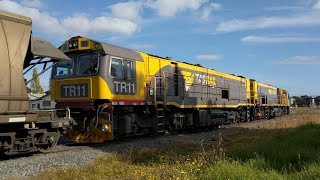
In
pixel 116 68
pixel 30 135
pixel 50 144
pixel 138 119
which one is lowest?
pixel 50 144

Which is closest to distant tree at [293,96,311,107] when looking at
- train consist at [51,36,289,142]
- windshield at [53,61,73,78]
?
train consist at [51,36,289,142]

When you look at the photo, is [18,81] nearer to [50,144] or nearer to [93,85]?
[50,144]

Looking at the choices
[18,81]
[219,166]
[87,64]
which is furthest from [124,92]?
[219,166]

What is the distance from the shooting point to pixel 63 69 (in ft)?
50.8

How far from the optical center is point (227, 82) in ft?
86.6

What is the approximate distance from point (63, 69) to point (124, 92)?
259 cm

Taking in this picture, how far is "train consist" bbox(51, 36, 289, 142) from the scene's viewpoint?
14.4 m

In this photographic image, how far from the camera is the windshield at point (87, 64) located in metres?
14.6

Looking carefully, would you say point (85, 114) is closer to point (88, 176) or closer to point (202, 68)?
point (88, 176)

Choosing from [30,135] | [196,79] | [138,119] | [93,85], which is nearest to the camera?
[30,135]

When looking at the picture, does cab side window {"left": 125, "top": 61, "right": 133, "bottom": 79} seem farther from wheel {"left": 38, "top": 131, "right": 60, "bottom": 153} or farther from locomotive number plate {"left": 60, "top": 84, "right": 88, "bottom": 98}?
wheel {"left": 38, "top": 131, "right": 60, "bottom": 153}

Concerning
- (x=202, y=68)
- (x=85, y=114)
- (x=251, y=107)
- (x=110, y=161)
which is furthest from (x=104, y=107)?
(x=251, y=107)

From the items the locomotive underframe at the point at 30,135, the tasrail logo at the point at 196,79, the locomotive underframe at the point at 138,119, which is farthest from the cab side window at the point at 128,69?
the tasrail logo at the point at 196,79

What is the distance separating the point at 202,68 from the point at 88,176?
15.2m
